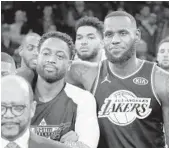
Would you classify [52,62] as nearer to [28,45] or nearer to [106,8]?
[28,45]

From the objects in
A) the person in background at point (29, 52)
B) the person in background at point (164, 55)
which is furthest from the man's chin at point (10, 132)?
the person in background at point (164, 55)

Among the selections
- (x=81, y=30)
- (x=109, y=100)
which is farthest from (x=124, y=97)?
(x=81, y=30)

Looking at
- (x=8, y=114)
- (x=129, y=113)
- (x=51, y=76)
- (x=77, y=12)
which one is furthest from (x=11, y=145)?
(x=77, y=12)

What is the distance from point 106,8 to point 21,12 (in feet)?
3.94

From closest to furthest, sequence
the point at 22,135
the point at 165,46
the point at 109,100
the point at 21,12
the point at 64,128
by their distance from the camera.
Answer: the point at 22,135 < the point at 64,128 < the point at 109,100 < the point at 165,46 < the point at 21,12

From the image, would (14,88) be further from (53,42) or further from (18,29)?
(18,29)

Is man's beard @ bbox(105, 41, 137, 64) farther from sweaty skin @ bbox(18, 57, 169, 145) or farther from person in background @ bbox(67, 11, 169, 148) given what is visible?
sweaty skin @ bbox(18, 57, 169, 145)

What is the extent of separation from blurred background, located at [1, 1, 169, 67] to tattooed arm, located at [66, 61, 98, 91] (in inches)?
92.7

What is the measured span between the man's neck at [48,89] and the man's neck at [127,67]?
0.49m

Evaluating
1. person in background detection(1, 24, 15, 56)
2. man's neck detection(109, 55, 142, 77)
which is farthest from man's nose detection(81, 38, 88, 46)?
person in background detection(1, 24, 15, 56)

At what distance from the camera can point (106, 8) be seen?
724 cm

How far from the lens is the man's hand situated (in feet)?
10.3

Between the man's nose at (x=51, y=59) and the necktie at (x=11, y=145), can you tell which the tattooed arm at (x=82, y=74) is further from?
the necktie at (x=11, y=145)

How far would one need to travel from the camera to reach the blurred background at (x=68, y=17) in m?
6.51
